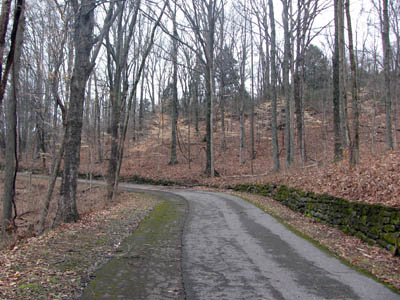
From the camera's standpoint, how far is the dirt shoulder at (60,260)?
4469 mm

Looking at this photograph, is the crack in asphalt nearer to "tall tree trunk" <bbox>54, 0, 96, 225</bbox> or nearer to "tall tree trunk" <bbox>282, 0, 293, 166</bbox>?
"tall tree trunk" <bbox>54, 0, 96, 225</bbox>

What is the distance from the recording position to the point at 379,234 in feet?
22.7

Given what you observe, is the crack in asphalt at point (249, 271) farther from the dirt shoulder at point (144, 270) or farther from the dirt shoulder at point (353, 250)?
the dirt shoulder at point (353, 250)

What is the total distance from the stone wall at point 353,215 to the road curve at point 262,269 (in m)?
1.44

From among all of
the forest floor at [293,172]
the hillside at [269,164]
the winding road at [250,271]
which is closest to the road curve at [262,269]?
the winding road at [250,271]

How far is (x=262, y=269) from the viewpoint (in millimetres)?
5586

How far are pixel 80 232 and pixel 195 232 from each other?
3067 mm

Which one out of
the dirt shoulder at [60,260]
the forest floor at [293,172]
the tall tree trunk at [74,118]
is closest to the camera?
the dirt shoulder at [60,260]

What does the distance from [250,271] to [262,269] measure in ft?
0.83

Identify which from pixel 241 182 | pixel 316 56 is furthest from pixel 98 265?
pixel 316 56

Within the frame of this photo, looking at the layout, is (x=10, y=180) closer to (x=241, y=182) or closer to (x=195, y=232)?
(x=195, y=232)

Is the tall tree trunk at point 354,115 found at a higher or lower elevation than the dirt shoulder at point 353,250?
higher

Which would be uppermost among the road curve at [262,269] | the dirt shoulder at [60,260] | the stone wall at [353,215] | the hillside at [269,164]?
the hillside at [269,164]

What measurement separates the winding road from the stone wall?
1403 millimetres
